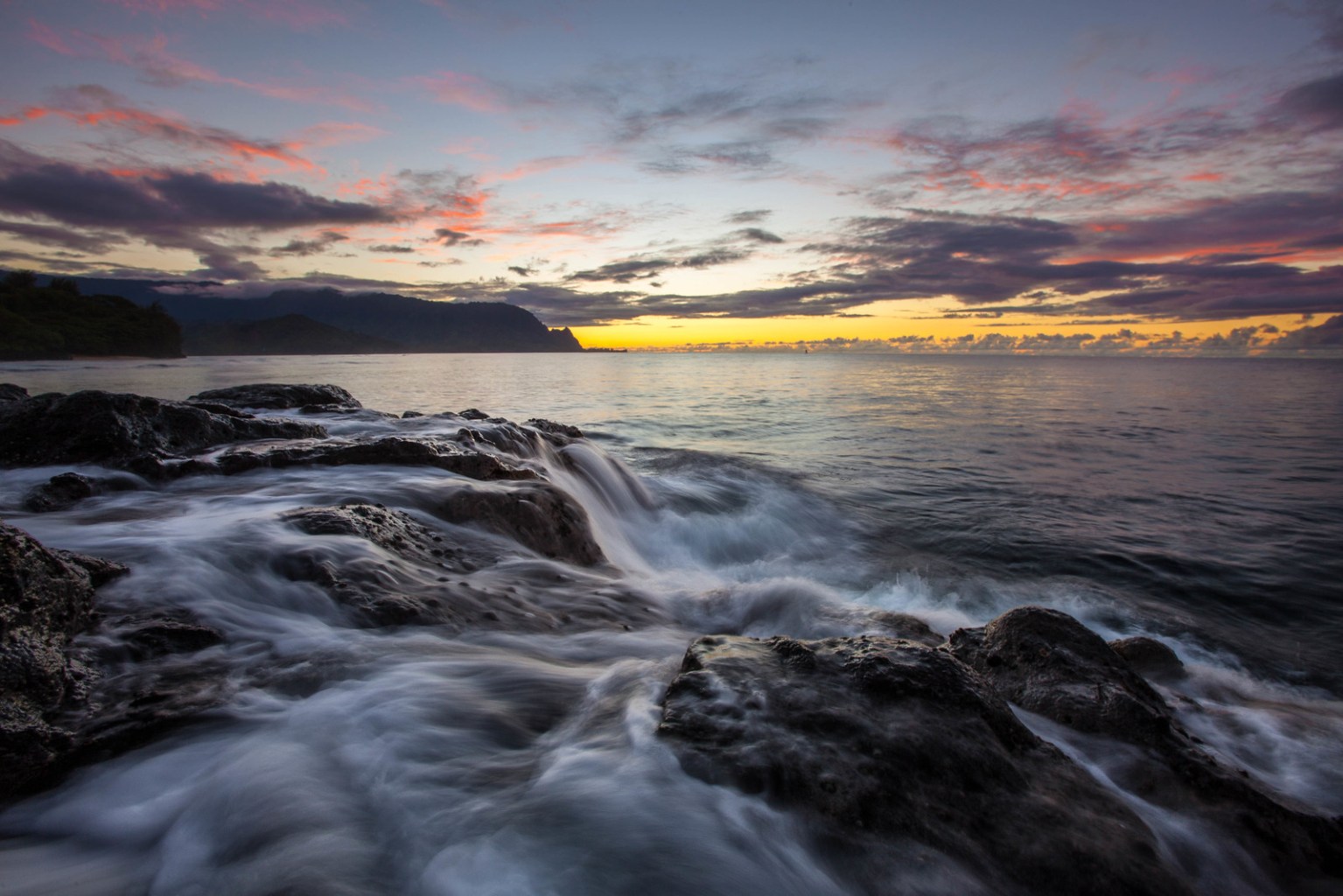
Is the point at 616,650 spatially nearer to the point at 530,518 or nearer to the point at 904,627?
the point at 530,518

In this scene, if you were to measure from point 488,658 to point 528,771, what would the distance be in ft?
4.04

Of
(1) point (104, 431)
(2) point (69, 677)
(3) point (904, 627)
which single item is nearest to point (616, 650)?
(3) point (904, 627)

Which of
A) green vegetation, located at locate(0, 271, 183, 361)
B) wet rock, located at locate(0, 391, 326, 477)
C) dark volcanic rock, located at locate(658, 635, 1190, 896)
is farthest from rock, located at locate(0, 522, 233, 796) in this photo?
green vegetation, located at locate(0, 271, 183, 361)

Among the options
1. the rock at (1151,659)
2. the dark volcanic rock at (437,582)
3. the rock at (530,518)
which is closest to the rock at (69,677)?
the dark volcanic rock at (437,582)

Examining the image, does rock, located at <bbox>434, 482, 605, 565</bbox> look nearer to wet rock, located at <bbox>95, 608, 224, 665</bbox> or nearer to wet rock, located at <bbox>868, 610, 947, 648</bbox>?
wet rock, located at <bbox>95, 608, 224, 665</bbox>

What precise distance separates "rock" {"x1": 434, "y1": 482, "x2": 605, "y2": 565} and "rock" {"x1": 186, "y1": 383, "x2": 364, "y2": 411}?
904cm

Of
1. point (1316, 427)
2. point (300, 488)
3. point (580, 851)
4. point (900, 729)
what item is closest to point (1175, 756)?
point (900, 729)

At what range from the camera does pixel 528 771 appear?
2842 mm

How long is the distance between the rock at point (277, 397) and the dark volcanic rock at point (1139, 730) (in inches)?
555

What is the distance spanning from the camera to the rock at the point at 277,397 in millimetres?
13375

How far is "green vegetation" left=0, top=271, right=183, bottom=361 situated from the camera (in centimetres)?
6344

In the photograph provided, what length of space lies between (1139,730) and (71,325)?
104 m

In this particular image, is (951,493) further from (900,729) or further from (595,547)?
(900,729)

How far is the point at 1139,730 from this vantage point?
334 cm
